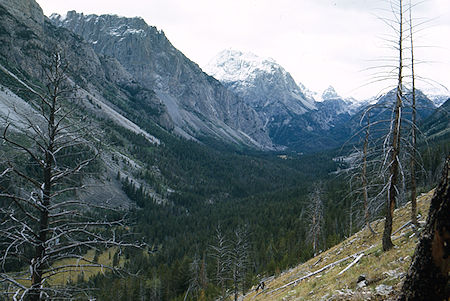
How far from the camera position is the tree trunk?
4.26m

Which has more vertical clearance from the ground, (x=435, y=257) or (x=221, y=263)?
(x=435, y=257)

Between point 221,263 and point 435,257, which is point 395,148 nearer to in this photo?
point 435,257

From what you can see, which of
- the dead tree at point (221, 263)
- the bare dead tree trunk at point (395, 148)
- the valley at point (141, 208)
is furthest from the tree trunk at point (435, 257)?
the dead tree at point (221, 263)

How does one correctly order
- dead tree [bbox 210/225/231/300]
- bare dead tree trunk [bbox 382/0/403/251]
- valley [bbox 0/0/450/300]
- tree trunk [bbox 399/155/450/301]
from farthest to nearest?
dead tree [bbox 210/225/231/300], bare dead tree trunk [bbox 382/0/403/251], valley [bbox 0/0/450/300], tree trunk [bbox 399/155/450/301]

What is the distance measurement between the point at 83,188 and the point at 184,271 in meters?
53.6

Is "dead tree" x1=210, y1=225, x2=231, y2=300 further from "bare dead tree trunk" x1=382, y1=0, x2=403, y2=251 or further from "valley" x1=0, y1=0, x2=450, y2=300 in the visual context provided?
"bare dead tree trunk" x1=382, y1=0, x2=403, y2=251

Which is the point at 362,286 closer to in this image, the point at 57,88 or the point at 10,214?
the point at 10,214

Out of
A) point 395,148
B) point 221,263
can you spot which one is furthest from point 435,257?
point 221,263

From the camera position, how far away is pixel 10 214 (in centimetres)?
679

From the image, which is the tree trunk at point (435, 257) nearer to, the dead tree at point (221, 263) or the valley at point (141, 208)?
A: the valley at point (141, 208)

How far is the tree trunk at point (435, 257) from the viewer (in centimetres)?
426

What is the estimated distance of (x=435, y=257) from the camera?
4367 mm

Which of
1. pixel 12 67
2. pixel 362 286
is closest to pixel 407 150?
pixel 362 286

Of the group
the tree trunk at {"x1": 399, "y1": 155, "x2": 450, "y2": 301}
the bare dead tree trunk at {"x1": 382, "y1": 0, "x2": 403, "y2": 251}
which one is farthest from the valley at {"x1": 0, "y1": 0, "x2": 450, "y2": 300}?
the tree trunk at {"x1": 399, "y1": 155, "x2": 450, "y2": 301}
